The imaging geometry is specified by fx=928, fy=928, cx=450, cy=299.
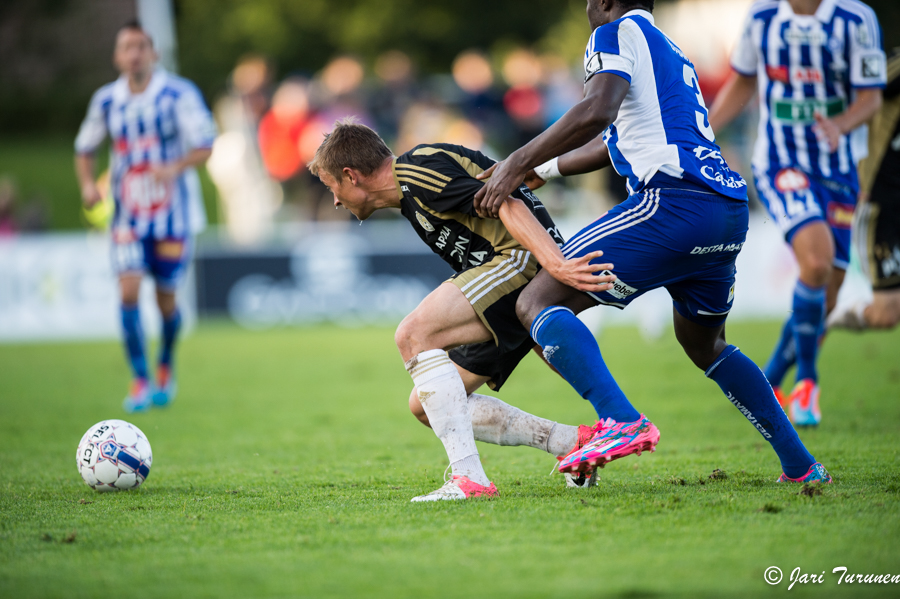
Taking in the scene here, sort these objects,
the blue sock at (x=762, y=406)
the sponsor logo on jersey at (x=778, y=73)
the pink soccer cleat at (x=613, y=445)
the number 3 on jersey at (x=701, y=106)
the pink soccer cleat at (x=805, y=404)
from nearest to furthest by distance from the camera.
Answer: the pink soccer cleat at (x=613, y=445), the number 3 on jersey at (x=701, y=106), the blue sock at (x=762, y=406), the pink soccer cleat at (x=805, y=404), the sponsor logo on jersey at (x=778, y=73)

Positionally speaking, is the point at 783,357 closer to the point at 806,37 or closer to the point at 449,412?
the point at 806,37

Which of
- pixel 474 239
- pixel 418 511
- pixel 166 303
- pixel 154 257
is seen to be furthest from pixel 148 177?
pixel 418 511

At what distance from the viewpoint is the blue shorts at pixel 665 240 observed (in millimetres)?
3742

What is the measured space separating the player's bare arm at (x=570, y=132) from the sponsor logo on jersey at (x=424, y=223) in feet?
1.43

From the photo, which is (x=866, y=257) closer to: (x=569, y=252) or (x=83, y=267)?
(x=569, y=252)

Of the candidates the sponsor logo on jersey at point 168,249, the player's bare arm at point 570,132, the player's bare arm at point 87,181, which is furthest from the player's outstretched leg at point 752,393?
the player's bare arm at point 87,181

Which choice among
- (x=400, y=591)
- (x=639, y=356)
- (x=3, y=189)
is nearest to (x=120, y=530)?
(x=400, y=591)

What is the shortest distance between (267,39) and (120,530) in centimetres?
3490

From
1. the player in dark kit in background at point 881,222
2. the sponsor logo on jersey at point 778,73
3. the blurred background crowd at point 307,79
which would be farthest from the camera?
the blurred background crowd at point 307,79

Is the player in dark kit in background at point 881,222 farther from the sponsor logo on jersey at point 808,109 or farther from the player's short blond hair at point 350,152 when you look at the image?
the player's short blond hair at point 350,152

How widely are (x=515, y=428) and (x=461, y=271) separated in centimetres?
79

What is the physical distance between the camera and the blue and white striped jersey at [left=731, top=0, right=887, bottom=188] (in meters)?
6.02

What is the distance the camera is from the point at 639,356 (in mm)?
10781

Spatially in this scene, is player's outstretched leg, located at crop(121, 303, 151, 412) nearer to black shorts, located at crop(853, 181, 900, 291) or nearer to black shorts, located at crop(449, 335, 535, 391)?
black shorts, located at crop(449, 335, 535, 391)
